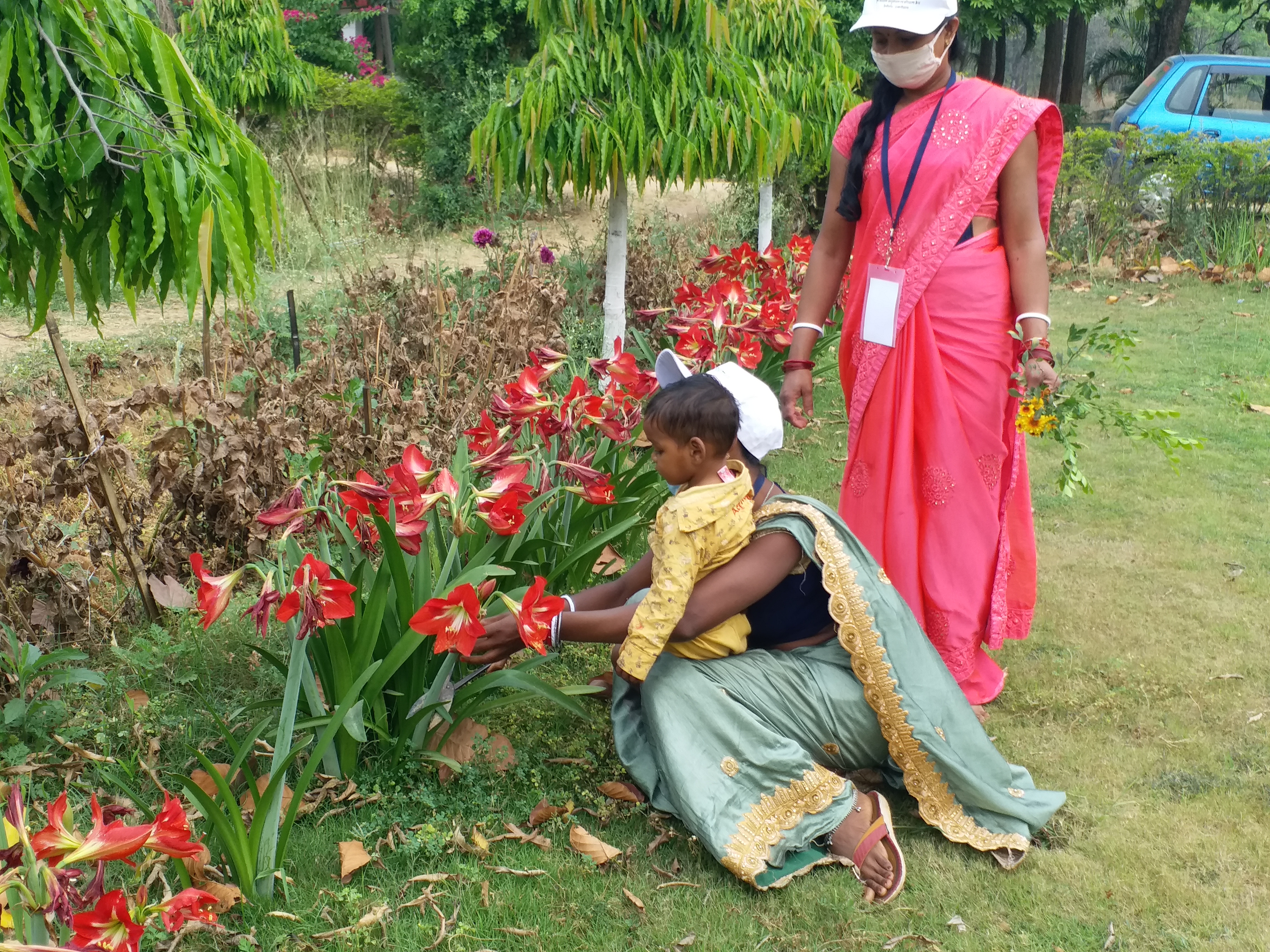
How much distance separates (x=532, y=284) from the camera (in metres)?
5.29

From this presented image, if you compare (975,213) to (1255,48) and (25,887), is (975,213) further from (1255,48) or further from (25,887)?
(1255,48)

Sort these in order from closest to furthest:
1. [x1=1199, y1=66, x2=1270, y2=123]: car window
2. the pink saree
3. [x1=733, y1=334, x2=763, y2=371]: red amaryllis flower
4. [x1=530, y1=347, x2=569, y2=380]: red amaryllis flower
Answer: the pink saree → [x1=530, y1=347, x2=569, y2=380]: red amaryllis flower → [x1=733, y1=334, x2=763, y2=371]: red amaryllis flower → [x1=1199, y1=66, x2=1270, y2=123]: car window

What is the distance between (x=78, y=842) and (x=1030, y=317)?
93.1 inches

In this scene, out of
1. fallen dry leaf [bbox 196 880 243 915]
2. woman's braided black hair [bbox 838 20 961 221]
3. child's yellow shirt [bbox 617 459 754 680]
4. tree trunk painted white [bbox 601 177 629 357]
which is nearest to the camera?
fallen dry leaf [bbox 196 880 243 915]

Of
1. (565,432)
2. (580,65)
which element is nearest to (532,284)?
(580,65)

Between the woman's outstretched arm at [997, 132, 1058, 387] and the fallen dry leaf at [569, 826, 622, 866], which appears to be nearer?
the fallen dry leaf at [569, 826, 622, 866]

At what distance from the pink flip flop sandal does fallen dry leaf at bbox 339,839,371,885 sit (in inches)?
39.0

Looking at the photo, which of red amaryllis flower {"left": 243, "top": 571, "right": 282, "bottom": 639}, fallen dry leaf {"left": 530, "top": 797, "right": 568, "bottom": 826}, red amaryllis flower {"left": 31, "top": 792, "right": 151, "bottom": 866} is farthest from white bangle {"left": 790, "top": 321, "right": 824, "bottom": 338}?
red amaryllis flower {"left": 31, "top": 792, "right": 151, "bottom": 866}

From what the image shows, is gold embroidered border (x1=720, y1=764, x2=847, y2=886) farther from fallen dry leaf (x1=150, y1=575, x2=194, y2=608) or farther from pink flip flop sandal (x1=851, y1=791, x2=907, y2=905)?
fallen dry leaf (x1=150, y1=575, x2=194, y2=608)

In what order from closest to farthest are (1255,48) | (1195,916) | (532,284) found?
(1195,916), (532,284), (1255,48)

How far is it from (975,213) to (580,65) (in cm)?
206

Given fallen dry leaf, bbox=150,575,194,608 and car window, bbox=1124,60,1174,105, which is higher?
car window, bbox=1124,60,1174,105

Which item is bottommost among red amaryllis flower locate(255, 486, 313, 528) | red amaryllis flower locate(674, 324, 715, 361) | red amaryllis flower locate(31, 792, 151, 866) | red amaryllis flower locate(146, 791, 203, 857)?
red amaryllis flower locate(674, 324, 715, 361)

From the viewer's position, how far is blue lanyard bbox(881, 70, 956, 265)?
2.80m
